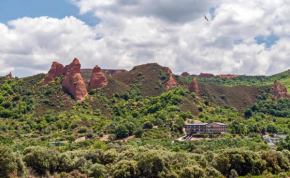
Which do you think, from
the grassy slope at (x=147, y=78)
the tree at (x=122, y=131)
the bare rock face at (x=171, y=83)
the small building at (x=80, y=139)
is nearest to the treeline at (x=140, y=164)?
the small building at (x=80, y=139)

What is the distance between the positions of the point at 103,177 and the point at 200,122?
6480 cm

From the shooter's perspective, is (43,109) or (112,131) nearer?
(112,131)

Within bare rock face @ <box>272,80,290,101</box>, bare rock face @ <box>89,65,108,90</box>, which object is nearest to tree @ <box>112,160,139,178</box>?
bare rock face @ <box>89,65,108,90</box>

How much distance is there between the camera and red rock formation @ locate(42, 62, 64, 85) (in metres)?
121

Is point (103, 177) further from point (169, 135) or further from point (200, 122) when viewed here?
point (200, 122)

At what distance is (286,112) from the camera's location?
127438 mm

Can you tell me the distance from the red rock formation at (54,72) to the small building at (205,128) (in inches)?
1991

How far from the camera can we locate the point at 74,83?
116m

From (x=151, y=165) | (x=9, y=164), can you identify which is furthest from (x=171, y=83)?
(x=9, y=164)

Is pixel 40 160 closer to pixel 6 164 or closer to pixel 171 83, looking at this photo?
pixel 6 164

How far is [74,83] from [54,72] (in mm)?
11122

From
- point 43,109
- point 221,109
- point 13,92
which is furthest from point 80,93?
point 221,109

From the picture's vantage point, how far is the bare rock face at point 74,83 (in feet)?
380

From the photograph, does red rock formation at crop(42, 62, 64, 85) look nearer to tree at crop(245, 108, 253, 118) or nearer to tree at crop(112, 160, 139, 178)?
tree at crop(245, 108, 253, 118)
